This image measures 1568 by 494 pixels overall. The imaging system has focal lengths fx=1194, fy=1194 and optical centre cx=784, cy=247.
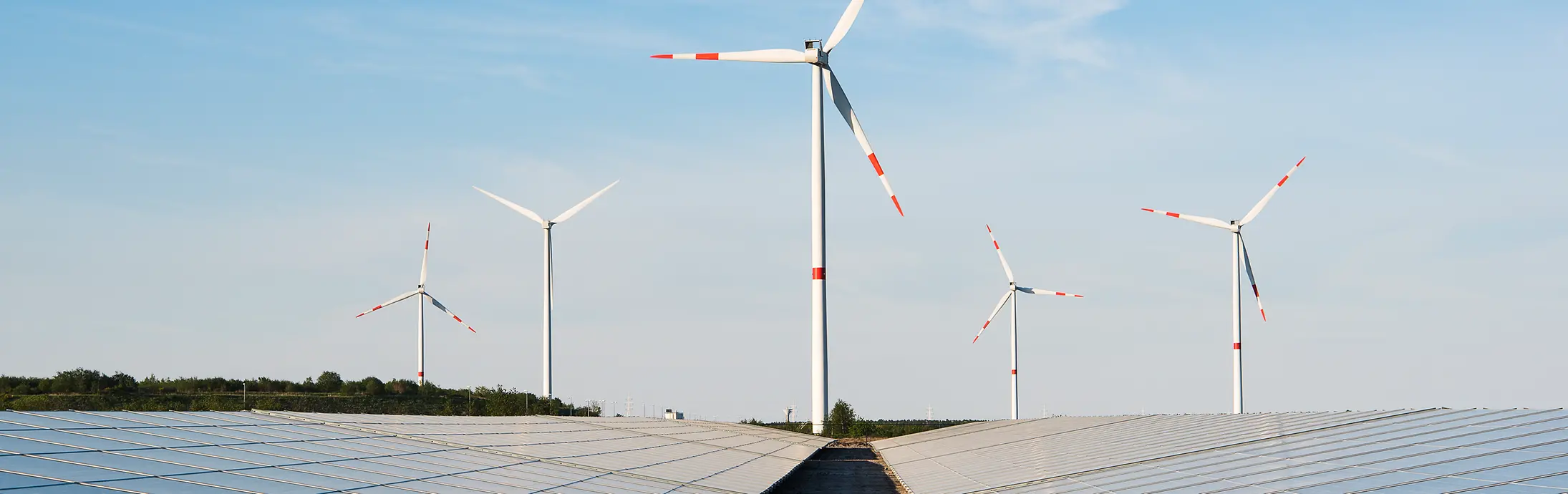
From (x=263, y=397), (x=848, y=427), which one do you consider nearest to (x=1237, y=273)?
(x=848, y=427)

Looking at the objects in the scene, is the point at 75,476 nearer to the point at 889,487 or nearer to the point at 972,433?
the point at 889,487

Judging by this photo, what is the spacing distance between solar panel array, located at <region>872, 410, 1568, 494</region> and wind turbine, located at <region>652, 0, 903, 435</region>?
28.9 metres

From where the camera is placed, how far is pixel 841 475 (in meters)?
64.7

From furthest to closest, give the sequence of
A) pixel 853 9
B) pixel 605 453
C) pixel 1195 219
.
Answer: pixel 1195 219 → pixel 853 9 → pixel 605 453

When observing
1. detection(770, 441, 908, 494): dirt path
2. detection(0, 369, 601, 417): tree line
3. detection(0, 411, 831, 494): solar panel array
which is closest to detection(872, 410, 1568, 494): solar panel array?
detection(770, 441, 908, 494): dirt path

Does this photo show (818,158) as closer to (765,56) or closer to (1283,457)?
(765,56)

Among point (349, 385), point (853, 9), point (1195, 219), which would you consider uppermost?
point (853, 9)

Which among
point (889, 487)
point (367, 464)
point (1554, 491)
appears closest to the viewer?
point (1554, 491)

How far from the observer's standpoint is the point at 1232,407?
98562 mm

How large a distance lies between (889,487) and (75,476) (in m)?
38.9

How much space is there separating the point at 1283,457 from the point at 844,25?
205 ft

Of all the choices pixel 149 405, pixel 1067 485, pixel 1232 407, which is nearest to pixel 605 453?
pixel 1067 485

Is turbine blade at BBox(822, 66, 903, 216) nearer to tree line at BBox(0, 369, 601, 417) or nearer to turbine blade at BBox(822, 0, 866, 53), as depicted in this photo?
turbine blade at BBox(822, 0, 866, 53)

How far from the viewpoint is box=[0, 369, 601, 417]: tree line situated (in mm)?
120250
